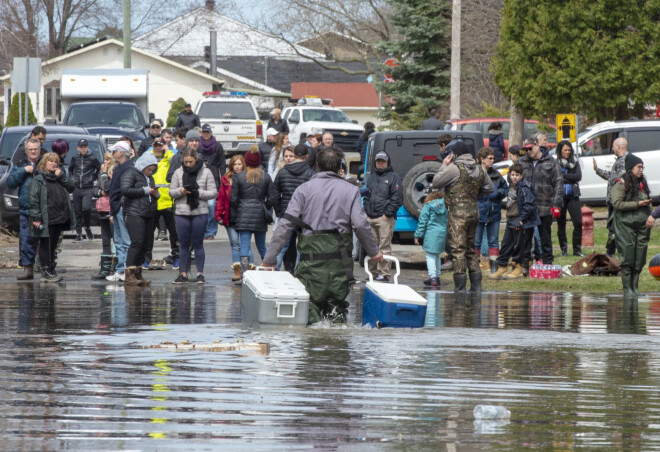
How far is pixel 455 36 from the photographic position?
34125mm

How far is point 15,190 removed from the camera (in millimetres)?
21641

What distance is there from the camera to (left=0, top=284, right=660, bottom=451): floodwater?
6.36 m

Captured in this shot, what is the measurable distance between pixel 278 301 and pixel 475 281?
5223 mm

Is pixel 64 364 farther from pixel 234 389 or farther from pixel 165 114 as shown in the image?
pixel 165 114

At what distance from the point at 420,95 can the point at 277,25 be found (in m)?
16.3

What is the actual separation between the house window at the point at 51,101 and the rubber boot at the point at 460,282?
4940 cm

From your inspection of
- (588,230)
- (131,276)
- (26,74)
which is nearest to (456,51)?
(26,74)

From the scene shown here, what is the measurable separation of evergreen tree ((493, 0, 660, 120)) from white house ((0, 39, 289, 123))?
32.9m

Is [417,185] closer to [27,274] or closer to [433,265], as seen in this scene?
[433,265]

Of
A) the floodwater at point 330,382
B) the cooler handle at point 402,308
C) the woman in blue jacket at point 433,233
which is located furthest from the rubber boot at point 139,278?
the cooler handle at point 402,308

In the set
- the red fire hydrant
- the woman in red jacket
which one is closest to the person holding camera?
the woman in red jacket

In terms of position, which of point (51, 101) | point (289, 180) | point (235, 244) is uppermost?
point (51, 101)

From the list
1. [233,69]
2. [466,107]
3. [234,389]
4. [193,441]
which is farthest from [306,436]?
[233,69]

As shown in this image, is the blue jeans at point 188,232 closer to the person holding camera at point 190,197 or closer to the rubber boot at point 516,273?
the person holding camera at point 190,197
